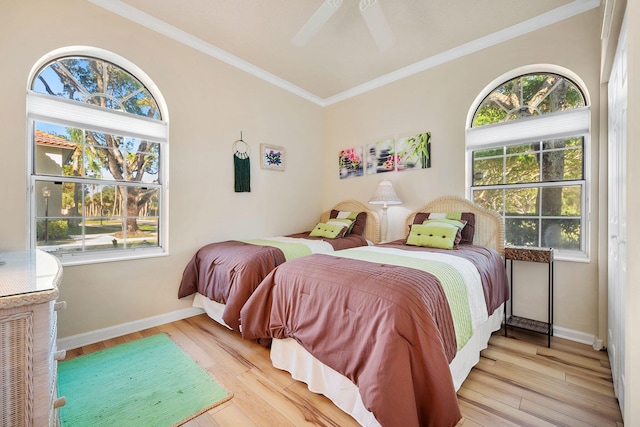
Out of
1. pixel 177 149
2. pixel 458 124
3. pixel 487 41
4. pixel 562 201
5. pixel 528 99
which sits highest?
pixel 487 41

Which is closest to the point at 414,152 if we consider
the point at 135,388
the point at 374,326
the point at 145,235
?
the point at 374,326

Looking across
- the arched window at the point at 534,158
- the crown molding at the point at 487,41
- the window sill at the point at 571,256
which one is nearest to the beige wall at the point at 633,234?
the window sill at the point at 571,256

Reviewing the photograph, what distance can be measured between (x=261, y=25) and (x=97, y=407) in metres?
3.23

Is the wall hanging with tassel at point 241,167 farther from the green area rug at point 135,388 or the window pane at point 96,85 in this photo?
the green area rug at point 135,388

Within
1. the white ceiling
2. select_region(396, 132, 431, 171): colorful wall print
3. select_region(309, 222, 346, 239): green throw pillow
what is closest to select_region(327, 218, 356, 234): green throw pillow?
select_region(309, 222, 346, 239): green throw pillow

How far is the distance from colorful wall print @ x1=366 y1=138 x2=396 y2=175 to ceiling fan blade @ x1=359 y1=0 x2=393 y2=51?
4.89 feet

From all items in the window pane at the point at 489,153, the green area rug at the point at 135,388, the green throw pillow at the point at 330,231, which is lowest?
the green area rug at the point at 135,388

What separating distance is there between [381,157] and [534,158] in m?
1.66

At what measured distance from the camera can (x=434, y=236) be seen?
Result: 2.57 m

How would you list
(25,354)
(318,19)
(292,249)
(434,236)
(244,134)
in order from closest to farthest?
(25,354) → (318,19) → (434,236) → (292,249) → (244,134)

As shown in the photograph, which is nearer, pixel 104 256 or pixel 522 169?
pixel 104 256

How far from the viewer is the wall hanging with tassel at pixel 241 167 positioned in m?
3.34

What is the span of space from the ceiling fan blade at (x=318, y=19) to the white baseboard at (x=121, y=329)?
282 cm

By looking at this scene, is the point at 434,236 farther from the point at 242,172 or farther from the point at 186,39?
the point at 186,39
